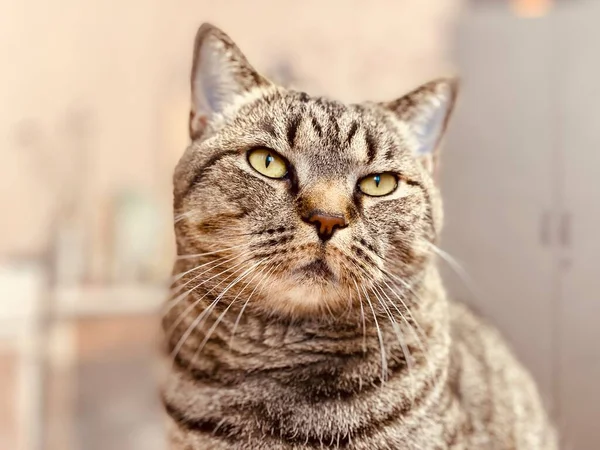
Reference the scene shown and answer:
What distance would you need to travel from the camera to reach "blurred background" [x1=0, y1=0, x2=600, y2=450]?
3.29 feet

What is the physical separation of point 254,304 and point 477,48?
2.70 ft

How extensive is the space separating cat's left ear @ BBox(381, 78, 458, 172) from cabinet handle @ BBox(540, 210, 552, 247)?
50 cm

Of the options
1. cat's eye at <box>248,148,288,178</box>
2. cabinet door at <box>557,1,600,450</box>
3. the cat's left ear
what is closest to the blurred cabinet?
cabinet door at <box>557,1,600,450</box>

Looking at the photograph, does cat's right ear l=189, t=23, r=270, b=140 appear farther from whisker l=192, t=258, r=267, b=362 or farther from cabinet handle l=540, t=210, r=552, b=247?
cabinet handle l=540, t=210, r=552, b=247

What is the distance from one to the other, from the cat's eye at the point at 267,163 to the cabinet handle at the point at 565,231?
655 millimetres

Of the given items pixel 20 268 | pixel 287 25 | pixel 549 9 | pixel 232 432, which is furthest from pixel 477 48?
pixel 20 268

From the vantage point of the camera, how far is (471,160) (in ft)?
3.22

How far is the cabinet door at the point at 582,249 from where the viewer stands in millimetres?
985

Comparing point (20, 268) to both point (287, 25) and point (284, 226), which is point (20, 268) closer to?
point (287, 25)

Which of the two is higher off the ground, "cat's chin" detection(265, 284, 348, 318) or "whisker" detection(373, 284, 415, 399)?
"cat's chin" detection(265, 284, 348, 318)

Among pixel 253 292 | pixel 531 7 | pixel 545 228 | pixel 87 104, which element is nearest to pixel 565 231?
pixel 545 228

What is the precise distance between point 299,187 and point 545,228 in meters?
0.65

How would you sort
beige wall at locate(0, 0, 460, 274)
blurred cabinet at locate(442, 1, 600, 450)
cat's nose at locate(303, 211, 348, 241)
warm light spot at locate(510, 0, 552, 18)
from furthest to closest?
1. beige wall at locate(0, 0, 460, 274)
2. warm light spot at locate(510, 0, 552, 18)
3. blurred cabinet at locate(442, 1, 600, 450)
4. cat's nose at locate(303, 211, 348, 241)

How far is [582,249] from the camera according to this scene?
101 centimetres
